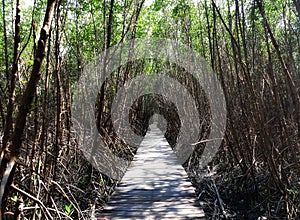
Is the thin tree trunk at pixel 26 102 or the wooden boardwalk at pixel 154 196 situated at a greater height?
the thin tree trunk at pixel 26 102

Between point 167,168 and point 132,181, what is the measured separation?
29.9 inches

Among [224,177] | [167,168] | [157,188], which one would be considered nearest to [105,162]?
[167,168]

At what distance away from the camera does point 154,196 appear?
8.88 ft

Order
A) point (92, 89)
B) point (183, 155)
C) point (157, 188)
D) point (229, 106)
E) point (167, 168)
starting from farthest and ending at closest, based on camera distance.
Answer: point (183, 155), point (92, 89), point (167, 168), point (229, 106), point (157, 188)

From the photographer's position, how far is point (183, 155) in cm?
560

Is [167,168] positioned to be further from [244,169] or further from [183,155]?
[183,155]

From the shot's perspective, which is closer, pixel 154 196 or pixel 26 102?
pixel 26 102

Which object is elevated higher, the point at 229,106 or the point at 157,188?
the point at 229,106

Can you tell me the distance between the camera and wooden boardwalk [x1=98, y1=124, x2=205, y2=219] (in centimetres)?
227

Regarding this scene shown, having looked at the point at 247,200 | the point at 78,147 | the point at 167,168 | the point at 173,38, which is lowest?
the point at 247,200

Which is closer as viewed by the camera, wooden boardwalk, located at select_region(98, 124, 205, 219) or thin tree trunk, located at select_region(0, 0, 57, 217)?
thin tree trunk, located at select_region(0, 0, 57, 217)

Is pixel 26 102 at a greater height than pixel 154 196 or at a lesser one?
greater

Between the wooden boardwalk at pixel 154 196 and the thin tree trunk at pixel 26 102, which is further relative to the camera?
the wooden boardwalk at pixel 154 196

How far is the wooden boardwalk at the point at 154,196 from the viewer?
89.4 inches
